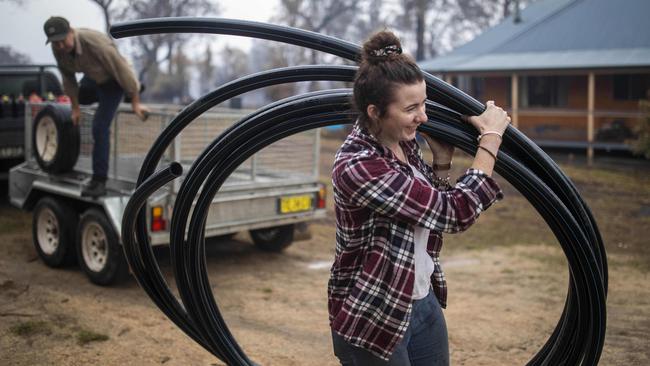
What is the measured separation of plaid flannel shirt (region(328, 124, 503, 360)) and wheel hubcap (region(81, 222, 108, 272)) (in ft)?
14.0

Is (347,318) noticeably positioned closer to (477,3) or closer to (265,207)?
(265,207)

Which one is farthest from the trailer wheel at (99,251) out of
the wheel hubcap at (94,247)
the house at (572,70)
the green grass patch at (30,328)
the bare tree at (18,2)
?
the house at (572,70)

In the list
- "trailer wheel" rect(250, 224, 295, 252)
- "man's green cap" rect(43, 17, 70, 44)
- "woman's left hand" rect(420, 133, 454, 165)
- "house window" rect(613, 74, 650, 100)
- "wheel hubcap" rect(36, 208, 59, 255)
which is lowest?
"trailer wheel" rect(250, 224, 295, 252)

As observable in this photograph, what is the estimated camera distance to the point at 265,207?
22.0ft

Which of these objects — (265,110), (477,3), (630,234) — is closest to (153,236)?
(265,110)

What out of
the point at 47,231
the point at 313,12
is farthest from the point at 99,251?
the point at 313,12

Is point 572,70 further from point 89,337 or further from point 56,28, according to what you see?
point 89,337

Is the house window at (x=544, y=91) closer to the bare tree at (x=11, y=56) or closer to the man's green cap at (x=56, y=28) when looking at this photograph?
the bare tree at (x=11, y=56)

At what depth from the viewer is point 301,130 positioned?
9.60ft

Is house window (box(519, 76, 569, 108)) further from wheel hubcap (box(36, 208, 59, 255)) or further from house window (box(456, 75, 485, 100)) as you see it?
wheel hubcap (box(36, 208, 59, 255))

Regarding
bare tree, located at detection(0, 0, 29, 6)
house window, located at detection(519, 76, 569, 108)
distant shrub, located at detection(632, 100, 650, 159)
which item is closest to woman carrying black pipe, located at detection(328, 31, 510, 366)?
bare tree, located at detection(0, 0, 29, 6)

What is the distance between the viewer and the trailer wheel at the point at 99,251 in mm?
5992

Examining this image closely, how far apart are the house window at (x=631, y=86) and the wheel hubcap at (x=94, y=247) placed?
18.4 m

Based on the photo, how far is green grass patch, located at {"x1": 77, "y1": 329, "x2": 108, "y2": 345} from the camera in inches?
182
